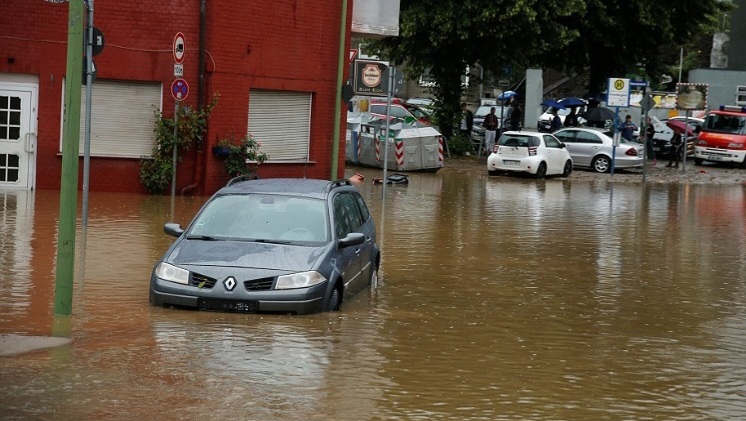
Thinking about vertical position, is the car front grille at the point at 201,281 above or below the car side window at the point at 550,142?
below

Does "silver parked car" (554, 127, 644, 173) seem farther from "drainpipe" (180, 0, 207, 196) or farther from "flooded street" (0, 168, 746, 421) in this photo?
"flooded street" (0, 168, 746, 421)

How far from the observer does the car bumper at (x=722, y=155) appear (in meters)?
50.4

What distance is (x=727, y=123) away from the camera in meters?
51.0

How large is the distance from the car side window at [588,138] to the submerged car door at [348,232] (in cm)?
3185

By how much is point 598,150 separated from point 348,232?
32.8 meters

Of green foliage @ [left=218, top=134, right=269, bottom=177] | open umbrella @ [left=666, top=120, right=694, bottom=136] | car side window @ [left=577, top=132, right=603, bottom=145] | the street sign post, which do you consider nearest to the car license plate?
green foliage @ [left=218, top=134, right=269, bottom=177]

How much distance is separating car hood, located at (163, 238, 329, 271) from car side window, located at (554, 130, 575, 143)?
34.3 metres

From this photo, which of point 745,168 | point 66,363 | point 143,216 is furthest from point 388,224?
point 745,168

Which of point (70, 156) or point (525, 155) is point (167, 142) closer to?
point (70, 156)

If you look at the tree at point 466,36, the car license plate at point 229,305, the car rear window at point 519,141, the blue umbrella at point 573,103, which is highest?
the tree at point 466,36

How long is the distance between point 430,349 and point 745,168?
42.1 metres

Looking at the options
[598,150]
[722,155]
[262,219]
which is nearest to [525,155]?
[598,150]

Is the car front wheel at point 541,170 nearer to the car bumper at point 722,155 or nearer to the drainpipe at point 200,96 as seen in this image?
the car bumper at point 722,155

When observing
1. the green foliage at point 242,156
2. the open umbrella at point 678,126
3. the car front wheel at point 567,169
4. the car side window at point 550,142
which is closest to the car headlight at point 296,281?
the green foliage at point 242,156
